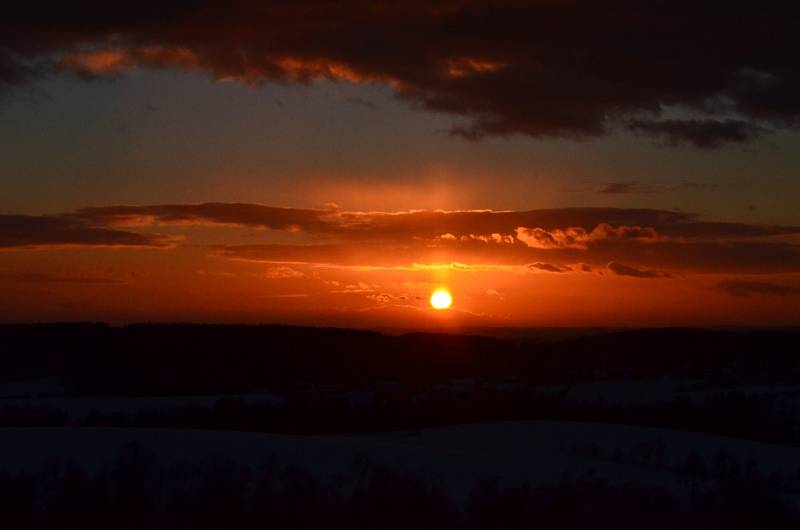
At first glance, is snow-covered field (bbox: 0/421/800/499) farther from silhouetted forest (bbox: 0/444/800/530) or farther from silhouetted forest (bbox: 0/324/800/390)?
silhouetted forest (bbox: 0/324/800/390)

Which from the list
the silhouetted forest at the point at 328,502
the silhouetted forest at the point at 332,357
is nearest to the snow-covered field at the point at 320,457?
the silhouetted forest at the point at 328,502

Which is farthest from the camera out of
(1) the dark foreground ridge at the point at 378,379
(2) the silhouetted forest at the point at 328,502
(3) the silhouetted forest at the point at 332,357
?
(3) the silhouetted forest at the point at 332,357

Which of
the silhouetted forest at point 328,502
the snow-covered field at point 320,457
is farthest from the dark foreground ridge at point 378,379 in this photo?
the silhouetted forest at point 328,502

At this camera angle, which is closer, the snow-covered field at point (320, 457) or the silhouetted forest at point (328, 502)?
the silhouetted forest at point (328, 502)

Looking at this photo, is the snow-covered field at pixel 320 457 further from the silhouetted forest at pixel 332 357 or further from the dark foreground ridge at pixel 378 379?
the silhouetted forest at pixel 332 357

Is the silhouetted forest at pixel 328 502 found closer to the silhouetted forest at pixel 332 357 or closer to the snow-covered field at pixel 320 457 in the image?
the snow-covered field at pixel 320 457

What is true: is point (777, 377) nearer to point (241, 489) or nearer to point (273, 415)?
point (273, 415)

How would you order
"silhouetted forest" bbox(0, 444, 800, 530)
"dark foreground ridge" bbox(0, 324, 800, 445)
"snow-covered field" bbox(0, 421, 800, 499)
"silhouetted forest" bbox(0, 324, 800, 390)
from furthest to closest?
"silhouetted forest" bbox(0, 324, 800, 390) → "dark foreground ridge" bbox(0, 324, 800, 445) → "snow-covered field" bbox(0, 421, 800, 499) → "silhouetted forest" bbox(0, 444, 800, 530)

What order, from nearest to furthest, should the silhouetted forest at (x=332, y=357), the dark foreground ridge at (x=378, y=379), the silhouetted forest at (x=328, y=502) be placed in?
1. the silhouetted forest at (x=328, y=502)
2. the dark foreground ridge at (x=378, y=379)
3. the silhouetted forest at (x=332, y=357)

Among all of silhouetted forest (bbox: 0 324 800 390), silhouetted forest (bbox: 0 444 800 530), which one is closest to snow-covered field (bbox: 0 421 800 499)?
silhouetted forest (bbox: 0 444 800 530)

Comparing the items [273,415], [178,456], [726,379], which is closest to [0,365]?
[273,415]

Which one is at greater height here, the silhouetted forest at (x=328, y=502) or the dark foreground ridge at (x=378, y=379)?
the dark foreground ridge at (x=378, y=379)
